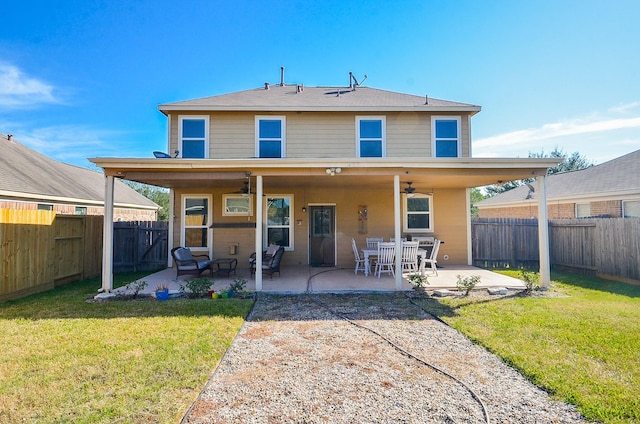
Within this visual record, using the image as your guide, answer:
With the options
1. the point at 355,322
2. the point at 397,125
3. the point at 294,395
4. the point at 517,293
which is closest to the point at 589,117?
the point at 397,125

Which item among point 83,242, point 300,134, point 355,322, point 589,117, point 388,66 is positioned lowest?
point 355,322

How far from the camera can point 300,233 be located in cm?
1062

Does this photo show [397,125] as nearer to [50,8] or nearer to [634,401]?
[634,401]

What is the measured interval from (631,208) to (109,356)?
17.1 m

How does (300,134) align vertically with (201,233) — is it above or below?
above

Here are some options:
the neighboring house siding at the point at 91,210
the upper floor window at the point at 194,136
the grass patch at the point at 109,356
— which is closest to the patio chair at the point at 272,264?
the grass patch at the point at 109,356

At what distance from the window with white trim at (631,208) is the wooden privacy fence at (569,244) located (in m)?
4.35

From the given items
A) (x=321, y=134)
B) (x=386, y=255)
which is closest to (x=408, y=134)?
(x=321, y=134)

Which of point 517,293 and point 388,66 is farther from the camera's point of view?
point 388,66

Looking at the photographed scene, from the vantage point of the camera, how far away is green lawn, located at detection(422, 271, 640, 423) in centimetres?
291

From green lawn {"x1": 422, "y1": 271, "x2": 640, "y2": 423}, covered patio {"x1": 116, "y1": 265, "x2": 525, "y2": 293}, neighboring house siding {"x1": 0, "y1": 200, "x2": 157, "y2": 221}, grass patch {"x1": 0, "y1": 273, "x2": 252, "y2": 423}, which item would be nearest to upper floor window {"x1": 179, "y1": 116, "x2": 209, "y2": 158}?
covered patio {"x1": 116, "y1": 265, "x2": 525, "y2": 293}

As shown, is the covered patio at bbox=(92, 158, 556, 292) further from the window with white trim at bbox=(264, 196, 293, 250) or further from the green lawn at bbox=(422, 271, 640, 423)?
the green lawn at bbox=(422, 271, 640, 423)

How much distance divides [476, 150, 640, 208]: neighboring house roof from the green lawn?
24.4ft

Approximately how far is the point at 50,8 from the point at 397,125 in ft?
36.9
